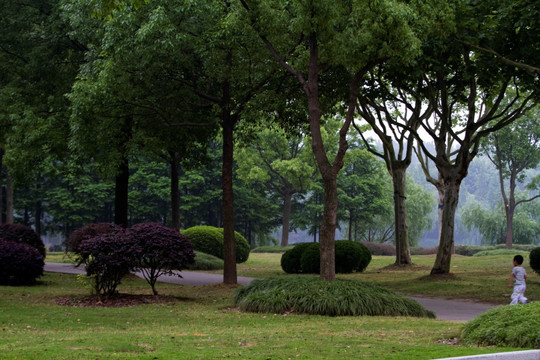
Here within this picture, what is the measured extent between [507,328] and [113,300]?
9.42 metres

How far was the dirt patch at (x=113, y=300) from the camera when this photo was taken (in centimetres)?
1430

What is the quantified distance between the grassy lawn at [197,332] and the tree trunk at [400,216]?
33.0 ft

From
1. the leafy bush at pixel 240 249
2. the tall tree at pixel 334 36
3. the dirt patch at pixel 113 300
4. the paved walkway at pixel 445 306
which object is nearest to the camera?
the paved walkway at pixel 445 306

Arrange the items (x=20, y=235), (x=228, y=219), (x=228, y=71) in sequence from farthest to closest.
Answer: (x=20, y=235)
(x=228, y=219)
(x=228, y=71)

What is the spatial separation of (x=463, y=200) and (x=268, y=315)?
164m

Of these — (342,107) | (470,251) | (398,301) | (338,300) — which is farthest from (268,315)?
(470,251)

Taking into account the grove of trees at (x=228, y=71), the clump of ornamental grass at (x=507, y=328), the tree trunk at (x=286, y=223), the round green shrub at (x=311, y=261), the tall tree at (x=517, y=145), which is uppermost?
the tall tree at (x=517, y=145)

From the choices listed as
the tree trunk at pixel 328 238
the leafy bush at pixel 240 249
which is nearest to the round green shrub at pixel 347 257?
the leafy bush at pixel 240 249

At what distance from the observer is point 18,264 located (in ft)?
60.7

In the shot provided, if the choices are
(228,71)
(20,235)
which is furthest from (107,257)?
(20,235)

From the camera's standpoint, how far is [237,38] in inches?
669

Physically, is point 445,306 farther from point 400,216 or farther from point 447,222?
point 400,216

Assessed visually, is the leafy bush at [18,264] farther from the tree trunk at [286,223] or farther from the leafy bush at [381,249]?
the tree trunk at [286,223]

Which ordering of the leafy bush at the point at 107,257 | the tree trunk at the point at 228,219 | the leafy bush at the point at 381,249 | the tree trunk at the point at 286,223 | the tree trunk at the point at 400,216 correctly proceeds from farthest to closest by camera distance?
the tree trunk at the point at 286,223
the leafy bush at the point at 381,249
the tree trunk at the point at 400,216
the tree trunk at the point at 228,219
the leafy bush at the point at 107,257
